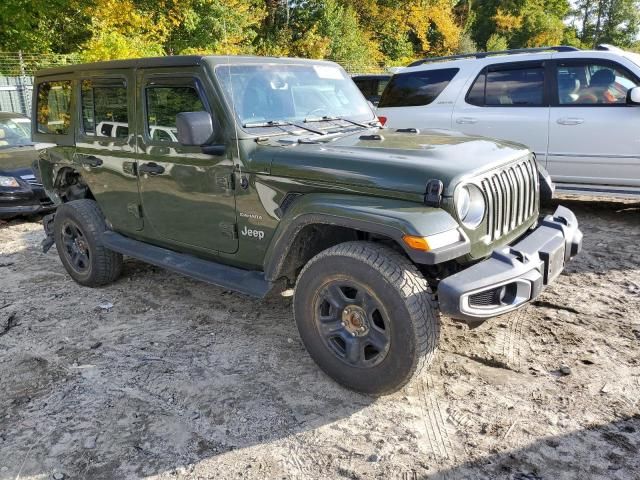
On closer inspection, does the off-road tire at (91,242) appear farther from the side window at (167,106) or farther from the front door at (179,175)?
the side window at (167,106)

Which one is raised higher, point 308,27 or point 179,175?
point 308,27

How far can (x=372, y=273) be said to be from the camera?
9.36ft

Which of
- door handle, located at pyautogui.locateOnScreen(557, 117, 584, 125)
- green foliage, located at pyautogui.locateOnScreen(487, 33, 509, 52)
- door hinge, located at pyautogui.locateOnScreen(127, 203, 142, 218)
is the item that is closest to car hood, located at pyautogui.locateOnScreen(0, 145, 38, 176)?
door hinge, located at pyautogui.locateOnScreen(127, 203, 142, 218)

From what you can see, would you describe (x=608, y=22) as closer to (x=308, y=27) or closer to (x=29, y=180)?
(x=308, y=27)

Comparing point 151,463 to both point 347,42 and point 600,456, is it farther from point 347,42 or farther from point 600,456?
point 347,42

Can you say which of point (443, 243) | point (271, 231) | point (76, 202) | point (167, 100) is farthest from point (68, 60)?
point (443, 243)

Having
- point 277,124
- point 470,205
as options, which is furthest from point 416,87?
point 470,205

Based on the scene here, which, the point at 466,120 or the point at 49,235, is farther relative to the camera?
the point at 466,120

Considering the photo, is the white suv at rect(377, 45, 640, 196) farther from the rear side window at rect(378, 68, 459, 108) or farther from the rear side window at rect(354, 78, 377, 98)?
the rear side window at rect(354, 78, 377, 98)

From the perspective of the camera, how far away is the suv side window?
654 centimetres

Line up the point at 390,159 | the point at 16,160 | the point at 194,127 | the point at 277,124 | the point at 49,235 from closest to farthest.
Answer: the point at 390,159 → the point at 194,127 → the point at 277,124 → the point at 49,235 → the point at 16,160

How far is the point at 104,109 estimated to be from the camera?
14.6ft

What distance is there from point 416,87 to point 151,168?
458 cm

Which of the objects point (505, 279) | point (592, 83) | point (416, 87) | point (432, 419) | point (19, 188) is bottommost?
point (432, 419)
